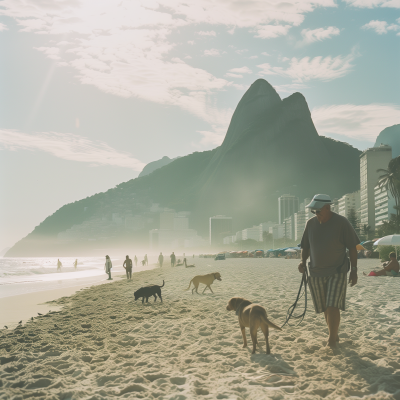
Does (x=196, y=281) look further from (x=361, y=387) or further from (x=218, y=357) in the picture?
(x=361, y=387)

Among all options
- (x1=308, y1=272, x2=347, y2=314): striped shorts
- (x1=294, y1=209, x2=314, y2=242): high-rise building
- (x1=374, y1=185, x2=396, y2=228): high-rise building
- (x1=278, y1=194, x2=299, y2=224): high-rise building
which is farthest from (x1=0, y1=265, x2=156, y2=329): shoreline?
(x1=278, y1=194, x2=299, y2=224): high-rise building

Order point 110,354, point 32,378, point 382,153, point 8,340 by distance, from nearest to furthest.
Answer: point 32,378, point 110,354, point 8,340, point 382,153

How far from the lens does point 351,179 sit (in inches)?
7475

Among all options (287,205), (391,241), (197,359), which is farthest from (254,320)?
(287,205)

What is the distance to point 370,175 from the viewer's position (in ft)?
398

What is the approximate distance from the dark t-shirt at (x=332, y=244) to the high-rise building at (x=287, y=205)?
180046 millimetres

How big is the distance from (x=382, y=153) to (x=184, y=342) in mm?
134597

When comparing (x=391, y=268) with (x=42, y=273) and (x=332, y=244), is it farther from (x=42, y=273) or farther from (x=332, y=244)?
(x=42, y=273)

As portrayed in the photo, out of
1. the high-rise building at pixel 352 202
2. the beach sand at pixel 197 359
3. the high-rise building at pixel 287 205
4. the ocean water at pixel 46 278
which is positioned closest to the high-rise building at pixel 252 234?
the high-rise building at pixel 287 205

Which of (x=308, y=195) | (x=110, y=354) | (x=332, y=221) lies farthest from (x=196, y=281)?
(x=308, y=195)

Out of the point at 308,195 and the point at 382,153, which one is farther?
the point at 308,195

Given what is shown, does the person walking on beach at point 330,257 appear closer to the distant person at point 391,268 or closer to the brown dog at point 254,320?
the brown dog at point 254,320

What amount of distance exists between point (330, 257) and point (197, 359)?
6.48ft

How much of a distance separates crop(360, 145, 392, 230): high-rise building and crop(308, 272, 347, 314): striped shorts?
116 m
